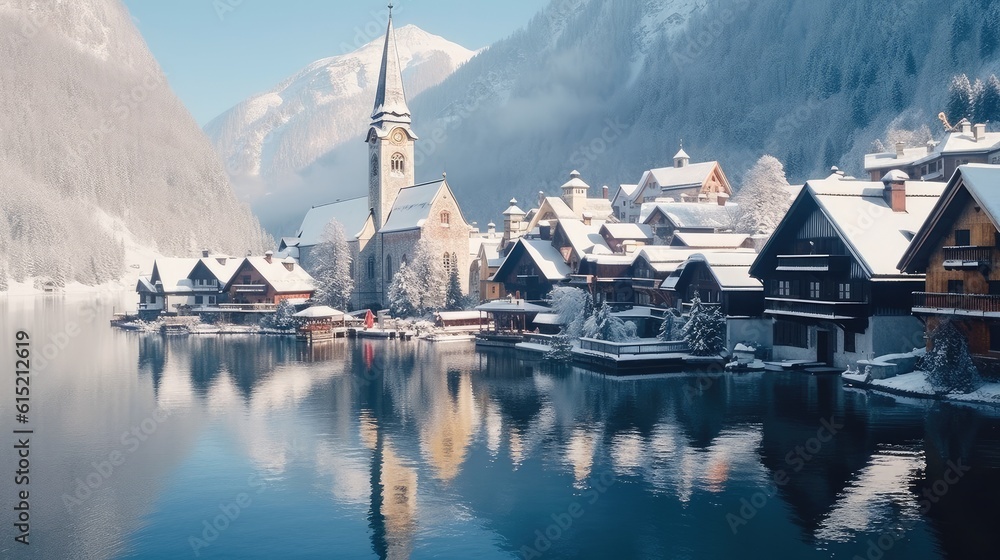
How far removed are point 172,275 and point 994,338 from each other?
86.4m

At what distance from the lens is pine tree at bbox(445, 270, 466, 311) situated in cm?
8519

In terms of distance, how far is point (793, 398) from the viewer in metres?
37.9

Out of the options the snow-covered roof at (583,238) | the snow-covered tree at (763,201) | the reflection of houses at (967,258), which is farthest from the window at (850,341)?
the snow-covered tree at (763,201)

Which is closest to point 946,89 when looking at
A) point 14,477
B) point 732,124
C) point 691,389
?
point 732,124

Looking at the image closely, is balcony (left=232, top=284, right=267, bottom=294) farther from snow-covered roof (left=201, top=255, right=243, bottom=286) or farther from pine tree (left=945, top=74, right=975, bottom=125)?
pine tree (left=945, top=74, right=975, bottom=125)

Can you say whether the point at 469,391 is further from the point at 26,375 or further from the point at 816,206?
the point at 26,375

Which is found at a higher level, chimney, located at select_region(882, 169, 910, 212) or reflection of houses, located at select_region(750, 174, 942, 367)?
chimney, located at select_region(882, 169, 910, 212)

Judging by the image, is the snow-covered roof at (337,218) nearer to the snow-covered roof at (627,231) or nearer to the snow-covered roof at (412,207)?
the snow-covered roof at (412,207)

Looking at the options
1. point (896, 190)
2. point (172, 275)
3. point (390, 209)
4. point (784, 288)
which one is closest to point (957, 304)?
point (896, 190)

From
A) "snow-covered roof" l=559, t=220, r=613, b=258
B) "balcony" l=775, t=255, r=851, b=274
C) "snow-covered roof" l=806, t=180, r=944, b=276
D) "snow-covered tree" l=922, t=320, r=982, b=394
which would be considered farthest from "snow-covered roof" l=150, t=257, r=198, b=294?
"snow-covered tree" l=922, t=320, r=982, b=394

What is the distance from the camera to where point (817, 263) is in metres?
44.3

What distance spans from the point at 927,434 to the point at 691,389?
45.2ft

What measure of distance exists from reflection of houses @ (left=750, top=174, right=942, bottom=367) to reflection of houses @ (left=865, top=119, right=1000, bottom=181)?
2918 cm

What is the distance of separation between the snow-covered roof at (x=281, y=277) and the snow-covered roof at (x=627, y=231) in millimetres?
37001
